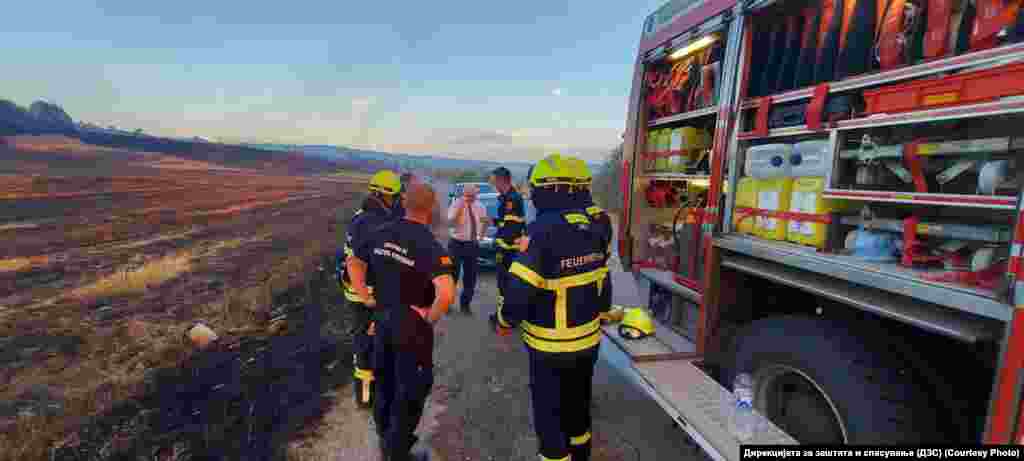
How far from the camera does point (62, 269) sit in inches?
313

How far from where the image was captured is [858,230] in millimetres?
2438

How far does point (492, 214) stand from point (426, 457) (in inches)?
276

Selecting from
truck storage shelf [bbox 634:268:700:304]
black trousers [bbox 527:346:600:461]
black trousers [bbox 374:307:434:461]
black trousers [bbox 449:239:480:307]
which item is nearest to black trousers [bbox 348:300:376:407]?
black trousers [bbox 374:307:434:461]

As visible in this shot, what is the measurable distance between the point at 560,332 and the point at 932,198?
6.02ft

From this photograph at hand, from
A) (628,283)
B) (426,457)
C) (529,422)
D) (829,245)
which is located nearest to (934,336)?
(829,245)

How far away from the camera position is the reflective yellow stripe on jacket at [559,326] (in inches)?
94.3

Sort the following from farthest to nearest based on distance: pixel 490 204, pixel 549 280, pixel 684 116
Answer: pixel 490 204, pixel 684 116, pixel 549 280

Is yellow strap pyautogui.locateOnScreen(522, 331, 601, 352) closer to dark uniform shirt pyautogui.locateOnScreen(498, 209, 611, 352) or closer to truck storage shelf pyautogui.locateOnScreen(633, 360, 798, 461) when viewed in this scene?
dark uniform shirt pyautogui.locateOnScreen(498, 209, 611, 352)

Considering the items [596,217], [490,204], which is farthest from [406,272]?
[490,204]

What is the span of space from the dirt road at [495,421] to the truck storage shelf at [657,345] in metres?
0.09

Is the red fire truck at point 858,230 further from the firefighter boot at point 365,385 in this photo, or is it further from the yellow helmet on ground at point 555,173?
the firefighter boot at point 365,385

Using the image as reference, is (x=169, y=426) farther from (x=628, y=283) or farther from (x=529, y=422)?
(x=628, y=283)

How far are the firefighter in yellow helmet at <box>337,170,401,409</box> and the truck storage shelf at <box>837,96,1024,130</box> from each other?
120 inches

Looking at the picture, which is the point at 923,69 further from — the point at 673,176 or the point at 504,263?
the point at 504,263
